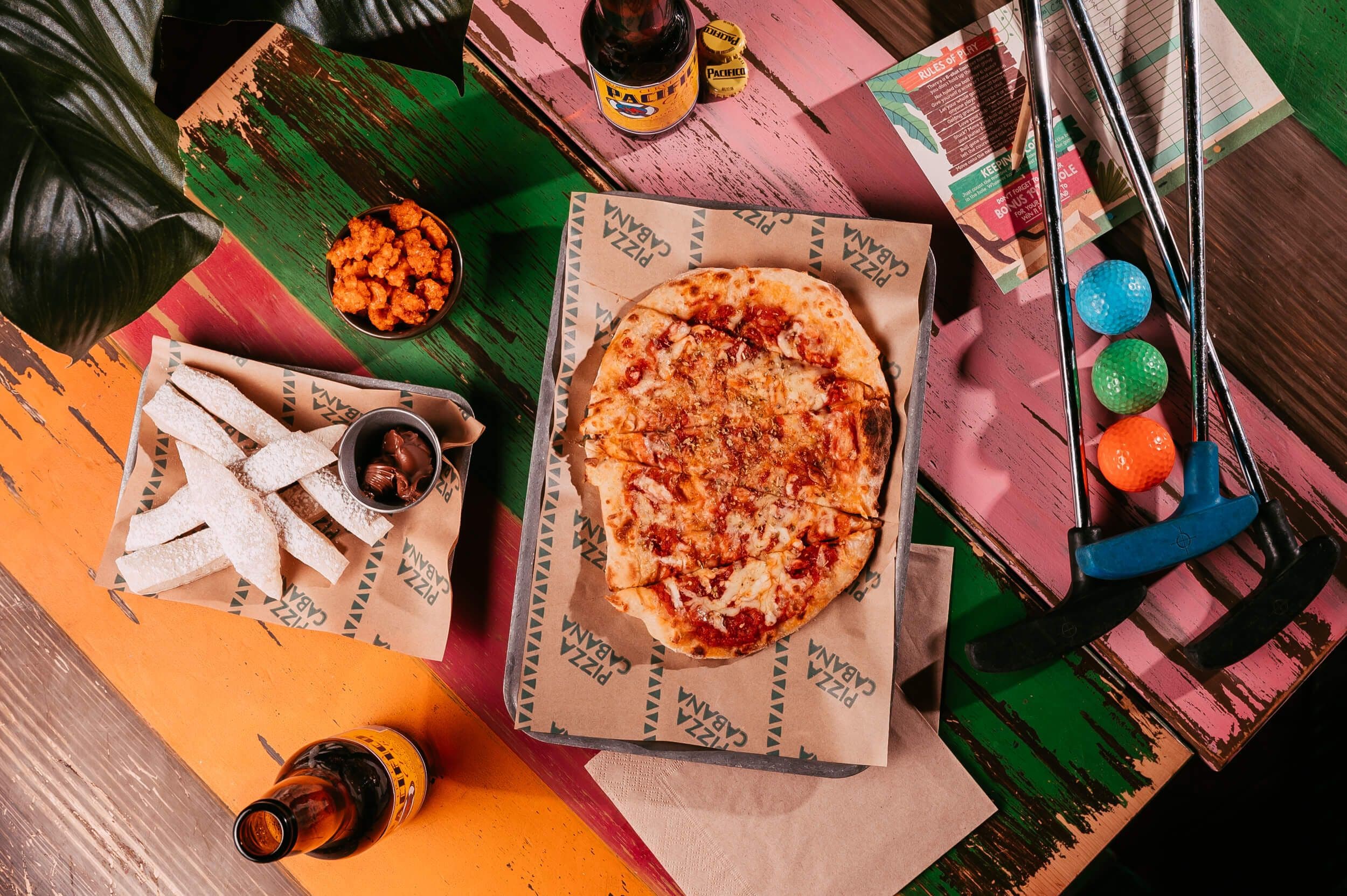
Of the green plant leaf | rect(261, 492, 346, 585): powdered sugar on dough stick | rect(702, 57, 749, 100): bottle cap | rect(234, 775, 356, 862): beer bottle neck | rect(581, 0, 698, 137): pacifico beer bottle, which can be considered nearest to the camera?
the green plant leaf

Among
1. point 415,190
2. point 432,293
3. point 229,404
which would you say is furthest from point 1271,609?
point 229,404

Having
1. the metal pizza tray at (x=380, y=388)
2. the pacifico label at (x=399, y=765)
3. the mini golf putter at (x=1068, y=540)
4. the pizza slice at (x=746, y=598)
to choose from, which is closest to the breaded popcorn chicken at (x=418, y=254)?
the metal pizza tray at (x=380, y=388)

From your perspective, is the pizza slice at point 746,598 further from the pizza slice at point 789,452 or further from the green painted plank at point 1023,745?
the green painted plank at point 1023,745

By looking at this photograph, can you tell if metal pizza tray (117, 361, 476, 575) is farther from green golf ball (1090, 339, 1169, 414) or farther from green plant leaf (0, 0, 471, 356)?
green golf ball (1090, 339, 1169, 414)

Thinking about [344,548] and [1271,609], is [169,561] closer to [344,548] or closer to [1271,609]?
[344,548]

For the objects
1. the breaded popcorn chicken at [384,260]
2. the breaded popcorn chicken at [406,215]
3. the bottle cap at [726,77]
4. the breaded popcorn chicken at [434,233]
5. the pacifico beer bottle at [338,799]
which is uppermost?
the bottle cap at [726,77]

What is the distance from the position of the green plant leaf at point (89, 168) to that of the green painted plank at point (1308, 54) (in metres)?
1.84

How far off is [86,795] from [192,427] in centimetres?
103

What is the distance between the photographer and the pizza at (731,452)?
162cm

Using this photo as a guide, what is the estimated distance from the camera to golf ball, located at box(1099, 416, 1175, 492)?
1.62 meters

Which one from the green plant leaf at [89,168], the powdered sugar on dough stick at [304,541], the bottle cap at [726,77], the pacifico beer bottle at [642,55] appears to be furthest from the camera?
the bottle cap at [726,77]

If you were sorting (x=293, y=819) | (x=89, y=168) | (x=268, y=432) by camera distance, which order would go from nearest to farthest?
(x=89, y=168) → (x=293, y=819) → (x=268, y=432)

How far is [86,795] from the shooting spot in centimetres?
190

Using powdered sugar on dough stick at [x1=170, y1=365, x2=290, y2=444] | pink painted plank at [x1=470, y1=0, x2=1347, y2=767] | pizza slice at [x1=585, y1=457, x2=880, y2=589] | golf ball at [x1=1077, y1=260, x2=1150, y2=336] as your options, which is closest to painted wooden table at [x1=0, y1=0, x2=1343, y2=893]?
pink painted plank at [x1=470, y1=0, x2=1347, y2=767]
